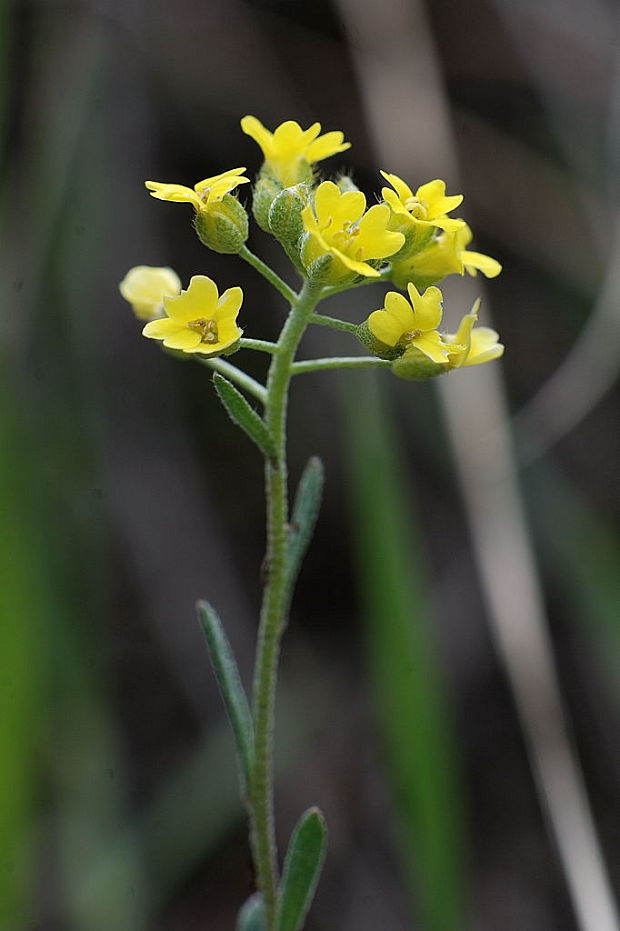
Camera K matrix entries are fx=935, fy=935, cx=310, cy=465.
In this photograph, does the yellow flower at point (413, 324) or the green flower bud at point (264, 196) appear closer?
the yellow flower at point (413, 324)

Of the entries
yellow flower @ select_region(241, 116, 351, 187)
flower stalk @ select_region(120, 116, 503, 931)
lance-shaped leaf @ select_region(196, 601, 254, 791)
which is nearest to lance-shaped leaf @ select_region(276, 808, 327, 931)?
flower stalk @ select_region(120, 116, 503, 931)

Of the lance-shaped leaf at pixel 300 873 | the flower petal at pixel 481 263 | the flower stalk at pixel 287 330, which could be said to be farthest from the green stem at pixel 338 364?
the lance-shaped leaf at pixel 300 873

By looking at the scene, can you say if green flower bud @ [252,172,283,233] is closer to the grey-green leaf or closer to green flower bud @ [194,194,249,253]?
green flower bud @ [194,194,249,253]

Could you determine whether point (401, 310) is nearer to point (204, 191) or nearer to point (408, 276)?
point (408, 276)

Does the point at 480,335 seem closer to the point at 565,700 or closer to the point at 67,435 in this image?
the point at 67,435

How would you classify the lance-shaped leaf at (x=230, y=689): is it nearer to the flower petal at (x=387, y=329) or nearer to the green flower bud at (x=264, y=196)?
the flower petal at (x=387, y=329)

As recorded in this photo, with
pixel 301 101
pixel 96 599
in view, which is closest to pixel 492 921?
pixel 96 599
